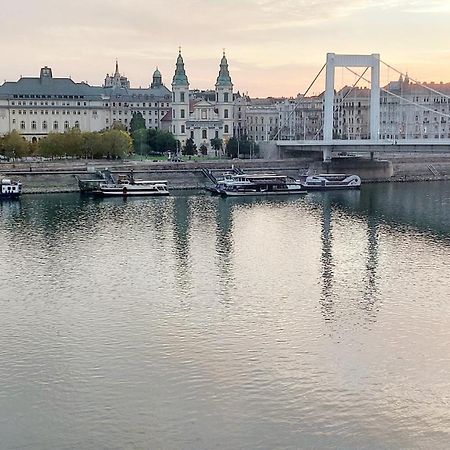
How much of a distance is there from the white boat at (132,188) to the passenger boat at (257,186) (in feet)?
5.55

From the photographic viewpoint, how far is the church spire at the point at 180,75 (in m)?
37.5

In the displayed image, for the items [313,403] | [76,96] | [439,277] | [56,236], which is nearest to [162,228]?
[56,236]

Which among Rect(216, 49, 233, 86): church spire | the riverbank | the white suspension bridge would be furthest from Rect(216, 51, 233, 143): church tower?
the riverbank

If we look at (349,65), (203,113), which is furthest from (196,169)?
(203,113)

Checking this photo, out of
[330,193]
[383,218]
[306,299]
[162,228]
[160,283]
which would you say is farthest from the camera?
[330,193]

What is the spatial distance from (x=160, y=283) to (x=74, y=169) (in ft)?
48.0

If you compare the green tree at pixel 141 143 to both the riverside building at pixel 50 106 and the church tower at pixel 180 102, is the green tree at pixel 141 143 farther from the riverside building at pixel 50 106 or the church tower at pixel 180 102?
the riverside building at pixel 50 106

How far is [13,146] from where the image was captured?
27.7 metres

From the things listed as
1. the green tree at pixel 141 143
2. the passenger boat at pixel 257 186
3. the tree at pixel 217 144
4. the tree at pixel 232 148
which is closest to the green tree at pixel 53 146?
the green tree at pixel 141 143

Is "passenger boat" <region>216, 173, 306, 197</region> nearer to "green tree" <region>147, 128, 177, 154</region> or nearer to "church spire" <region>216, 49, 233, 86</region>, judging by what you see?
"green tree" <region>147, 128, 177, 154</region>

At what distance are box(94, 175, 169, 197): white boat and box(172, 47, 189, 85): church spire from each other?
566 inches

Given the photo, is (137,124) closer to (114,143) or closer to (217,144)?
(217,144)

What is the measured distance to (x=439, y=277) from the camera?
11141 mm

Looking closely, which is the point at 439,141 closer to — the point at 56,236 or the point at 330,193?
the point at 330,193
